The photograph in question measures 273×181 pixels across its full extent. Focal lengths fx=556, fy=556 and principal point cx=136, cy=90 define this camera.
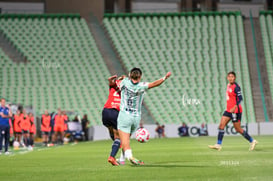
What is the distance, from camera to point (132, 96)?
12391 millimetres

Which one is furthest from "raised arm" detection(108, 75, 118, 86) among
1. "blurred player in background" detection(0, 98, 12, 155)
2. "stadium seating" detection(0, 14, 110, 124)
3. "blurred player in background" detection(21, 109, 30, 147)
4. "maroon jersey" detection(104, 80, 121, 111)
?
"stadium seating" detection(0, 14, 110, 124)

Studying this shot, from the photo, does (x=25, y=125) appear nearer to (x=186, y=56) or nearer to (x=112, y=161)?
(x=112, y=161)

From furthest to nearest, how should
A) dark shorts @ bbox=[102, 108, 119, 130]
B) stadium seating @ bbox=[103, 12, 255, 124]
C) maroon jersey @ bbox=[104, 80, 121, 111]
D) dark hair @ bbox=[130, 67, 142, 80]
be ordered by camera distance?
stadium seating @ bbox=[103, 12, 255, 124], maroon jersey @ bbox=[104, 80, 121, 111], dark shorts @ bbox=[102, 108, 119, 130], dark hair @ bbox=[130, 67, 142, 80]

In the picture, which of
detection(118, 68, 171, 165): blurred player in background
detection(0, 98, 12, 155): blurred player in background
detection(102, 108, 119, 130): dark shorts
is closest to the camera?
detection(118, 68, 171, 165): blurred player in background

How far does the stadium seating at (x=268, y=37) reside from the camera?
143 feet

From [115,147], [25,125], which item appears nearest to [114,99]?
[115,147]

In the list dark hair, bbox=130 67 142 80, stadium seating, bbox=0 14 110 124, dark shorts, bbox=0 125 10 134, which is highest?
stadium seating, bbox=0 14 110 124

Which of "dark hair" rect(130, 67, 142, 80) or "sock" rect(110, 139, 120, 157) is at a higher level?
"dark hair" rect(130, 67, 142, 80)

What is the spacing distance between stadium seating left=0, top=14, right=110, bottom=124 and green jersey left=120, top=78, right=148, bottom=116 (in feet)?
87.5

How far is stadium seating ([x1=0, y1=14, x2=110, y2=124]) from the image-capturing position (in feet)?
134

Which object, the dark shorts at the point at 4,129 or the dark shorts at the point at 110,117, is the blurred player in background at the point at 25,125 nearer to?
the dark shorts at the point at 4,129

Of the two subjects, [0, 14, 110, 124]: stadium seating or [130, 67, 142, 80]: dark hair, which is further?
[0, 14, 110, 124]: stadium seating

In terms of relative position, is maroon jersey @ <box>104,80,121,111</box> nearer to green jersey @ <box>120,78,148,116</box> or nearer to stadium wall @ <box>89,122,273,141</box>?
green jersey @ <box>120,78,148,116</box>

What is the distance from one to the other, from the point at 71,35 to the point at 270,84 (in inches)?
659
